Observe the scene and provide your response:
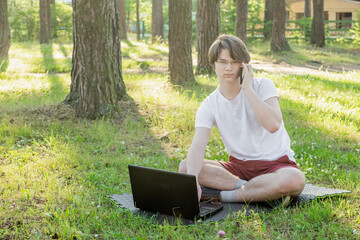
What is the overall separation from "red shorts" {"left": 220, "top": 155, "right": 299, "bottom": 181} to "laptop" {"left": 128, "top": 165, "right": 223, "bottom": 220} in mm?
420

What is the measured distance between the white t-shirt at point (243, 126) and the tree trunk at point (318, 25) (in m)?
19.7

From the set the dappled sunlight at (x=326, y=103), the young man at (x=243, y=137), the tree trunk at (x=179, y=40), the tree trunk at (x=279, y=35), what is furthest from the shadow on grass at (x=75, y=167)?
the tree trunk at (x=279, y=35)

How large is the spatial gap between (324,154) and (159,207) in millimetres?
2619

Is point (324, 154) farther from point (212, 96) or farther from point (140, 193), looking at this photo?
point (140, 193)

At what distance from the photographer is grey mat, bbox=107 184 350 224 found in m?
3.92

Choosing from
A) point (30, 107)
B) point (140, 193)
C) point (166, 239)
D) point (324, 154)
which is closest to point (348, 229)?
point (166, 239)

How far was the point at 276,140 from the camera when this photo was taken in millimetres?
4238

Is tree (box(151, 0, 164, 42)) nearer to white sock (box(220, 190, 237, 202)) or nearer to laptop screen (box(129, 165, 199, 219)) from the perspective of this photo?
white sock (box(220, 190, 237, 202))

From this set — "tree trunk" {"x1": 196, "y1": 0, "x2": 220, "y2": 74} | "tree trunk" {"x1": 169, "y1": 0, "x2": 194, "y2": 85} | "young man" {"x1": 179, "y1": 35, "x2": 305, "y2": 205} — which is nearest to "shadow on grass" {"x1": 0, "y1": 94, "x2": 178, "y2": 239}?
"young man" {"x1": 179, "y1": 35, "x2": 305, "y2": 205}

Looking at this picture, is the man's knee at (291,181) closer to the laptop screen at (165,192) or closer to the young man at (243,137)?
the young man at (243,137)

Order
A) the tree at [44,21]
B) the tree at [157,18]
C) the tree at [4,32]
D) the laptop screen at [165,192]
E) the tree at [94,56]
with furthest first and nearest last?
the tree at [157,18], the tree at [44,21], the tree at [4,32], the tree at [94,56], the laptop screen at [165,192]

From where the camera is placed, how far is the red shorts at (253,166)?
4180 millimetres

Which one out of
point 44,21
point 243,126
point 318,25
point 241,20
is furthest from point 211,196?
point 44,21

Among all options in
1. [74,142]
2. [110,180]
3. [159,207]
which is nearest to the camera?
[159,207]
